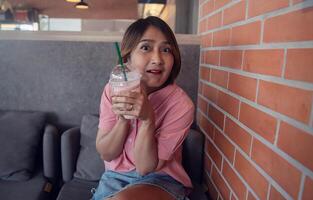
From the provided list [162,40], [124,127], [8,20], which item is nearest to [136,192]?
[124,127]

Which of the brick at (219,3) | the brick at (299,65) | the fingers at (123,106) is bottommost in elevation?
the fingers at (123,106)

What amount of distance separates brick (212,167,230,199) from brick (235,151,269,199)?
6.1 inches

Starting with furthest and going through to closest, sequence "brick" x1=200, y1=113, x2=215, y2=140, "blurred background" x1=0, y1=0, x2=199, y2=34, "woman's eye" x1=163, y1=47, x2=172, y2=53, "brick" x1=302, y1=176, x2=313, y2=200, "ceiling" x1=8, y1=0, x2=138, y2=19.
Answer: "ceiling" x1=8, y1=0, x2=138, y2=19, "blurred background" x1=0, y1=0, x2=199, y2=34, "brick" x1=200, y1=113, x2=215, y2=140, "woman's eye" x1=163, y1=47, x2=172, y2=53, "brick" x1=302, y1=176, x2=313, y2=200

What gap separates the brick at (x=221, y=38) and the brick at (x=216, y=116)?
0.30m

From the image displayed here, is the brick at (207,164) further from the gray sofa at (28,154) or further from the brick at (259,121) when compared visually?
the gray sofa at (28,154)

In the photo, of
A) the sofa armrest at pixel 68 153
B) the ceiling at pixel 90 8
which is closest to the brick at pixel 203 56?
the sofa armrest at pixel 68 153

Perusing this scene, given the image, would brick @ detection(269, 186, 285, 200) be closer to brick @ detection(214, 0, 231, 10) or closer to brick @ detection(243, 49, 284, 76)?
brick @ detection(243, 49, 284, 76)

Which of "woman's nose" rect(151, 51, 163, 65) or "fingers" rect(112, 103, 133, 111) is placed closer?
"fingers" rect(112, 103, 133, 111)

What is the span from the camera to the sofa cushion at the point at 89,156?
133 cm

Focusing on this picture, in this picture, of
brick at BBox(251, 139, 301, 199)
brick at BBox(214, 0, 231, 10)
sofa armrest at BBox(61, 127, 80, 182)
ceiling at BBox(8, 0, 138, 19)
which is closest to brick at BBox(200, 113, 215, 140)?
brick at BBox(251, 139, 301, 199)

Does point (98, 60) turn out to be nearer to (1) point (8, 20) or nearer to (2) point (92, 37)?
(2) point (92, 37)

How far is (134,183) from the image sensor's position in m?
0.94

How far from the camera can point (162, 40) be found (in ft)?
3.10

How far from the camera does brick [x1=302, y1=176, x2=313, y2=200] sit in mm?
524
